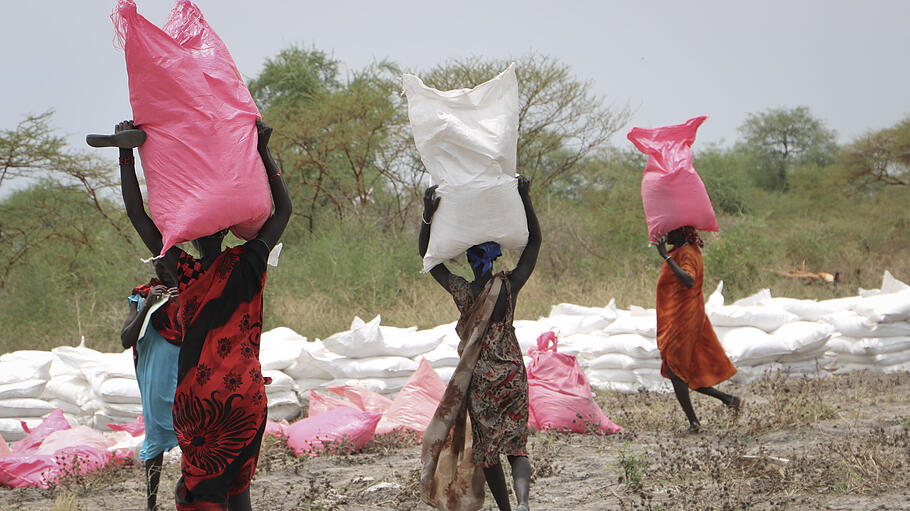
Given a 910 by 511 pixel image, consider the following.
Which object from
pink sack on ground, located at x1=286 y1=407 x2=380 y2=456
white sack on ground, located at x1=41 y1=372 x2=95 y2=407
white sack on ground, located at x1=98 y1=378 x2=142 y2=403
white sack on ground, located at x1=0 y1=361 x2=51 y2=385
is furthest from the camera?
white sack on ground, located at x1=41 y1=372 x2=95 y2=407

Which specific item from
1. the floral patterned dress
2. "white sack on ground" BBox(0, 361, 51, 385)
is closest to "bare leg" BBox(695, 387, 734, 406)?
the floral patterned dress

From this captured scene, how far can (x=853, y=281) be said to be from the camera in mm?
12898

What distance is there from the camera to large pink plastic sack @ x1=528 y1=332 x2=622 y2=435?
5.34 meters

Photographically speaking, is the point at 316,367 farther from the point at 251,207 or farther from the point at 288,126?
Answer: the point at 288,126

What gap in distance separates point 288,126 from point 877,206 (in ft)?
45.8

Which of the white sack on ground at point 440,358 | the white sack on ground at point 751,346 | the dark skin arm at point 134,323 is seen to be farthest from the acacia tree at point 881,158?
the dark skin arm at point 134,323

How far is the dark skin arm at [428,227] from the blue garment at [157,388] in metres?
1.37

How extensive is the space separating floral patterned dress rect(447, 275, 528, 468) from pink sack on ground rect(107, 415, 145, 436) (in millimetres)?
2962

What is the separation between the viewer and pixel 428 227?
137 inches

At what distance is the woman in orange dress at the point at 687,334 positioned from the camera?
5332 millimetres

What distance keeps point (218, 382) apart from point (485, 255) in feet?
4.08

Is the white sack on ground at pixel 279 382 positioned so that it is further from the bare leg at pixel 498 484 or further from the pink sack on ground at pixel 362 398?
the bare leg at pixel 498 484

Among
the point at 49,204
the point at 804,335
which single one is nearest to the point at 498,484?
the point at 804,335

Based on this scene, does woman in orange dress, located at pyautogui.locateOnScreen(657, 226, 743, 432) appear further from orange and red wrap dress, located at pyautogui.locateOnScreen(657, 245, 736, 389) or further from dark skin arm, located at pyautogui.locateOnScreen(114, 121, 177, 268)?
dark skin arm, located at pyautogui.locateOnScreen(114, 121, 177, 268)
